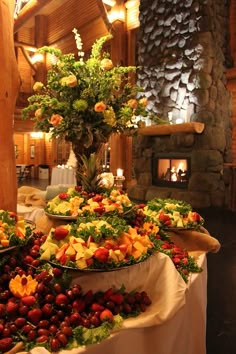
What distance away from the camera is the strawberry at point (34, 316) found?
109 centimetres

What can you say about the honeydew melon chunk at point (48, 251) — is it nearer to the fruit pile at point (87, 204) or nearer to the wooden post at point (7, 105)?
the fruit pile at point (87, 204)

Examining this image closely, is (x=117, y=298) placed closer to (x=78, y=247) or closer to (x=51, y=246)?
(x=78, y=247)

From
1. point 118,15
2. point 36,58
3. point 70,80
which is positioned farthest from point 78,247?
point 36,58

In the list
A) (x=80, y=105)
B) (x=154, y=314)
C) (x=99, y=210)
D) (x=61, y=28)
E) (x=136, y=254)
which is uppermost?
(x=61, y=28)

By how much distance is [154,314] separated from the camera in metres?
1.27

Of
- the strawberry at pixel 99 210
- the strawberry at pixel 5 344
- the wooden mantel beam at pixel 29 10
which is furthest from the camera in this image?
the wooden mantel beam at pixel 29 10

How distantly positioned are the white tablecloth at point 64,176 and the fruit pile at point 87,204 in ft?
8.92

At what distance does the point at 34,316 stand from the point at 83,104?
155 centimetres

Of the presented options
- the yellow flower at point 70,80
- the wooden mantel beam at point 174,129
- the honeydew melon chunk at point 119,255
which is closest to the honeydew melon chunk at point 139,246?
the honeydew melon chunk at point 119,255

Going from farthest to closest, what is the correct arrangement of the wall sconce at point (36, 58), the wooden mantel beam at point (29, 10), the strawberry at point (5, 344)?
1. the wall sconce at point (36, 58)
2. the wooden mantel beam at point (29, 10)
3. the strawberry at point (5, 344)

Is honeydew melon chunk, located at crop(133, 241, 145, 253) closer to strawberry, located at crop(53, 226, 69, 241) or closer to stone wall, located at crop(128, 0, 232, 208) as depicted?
strawberry, located at crop(53, 226, 69, 241)

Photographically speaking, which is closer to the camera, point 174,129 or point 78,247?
point 78,247

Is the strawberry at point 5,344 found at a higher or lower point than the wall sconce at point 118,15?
lower

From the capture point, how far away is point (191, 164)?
22.4 feet
